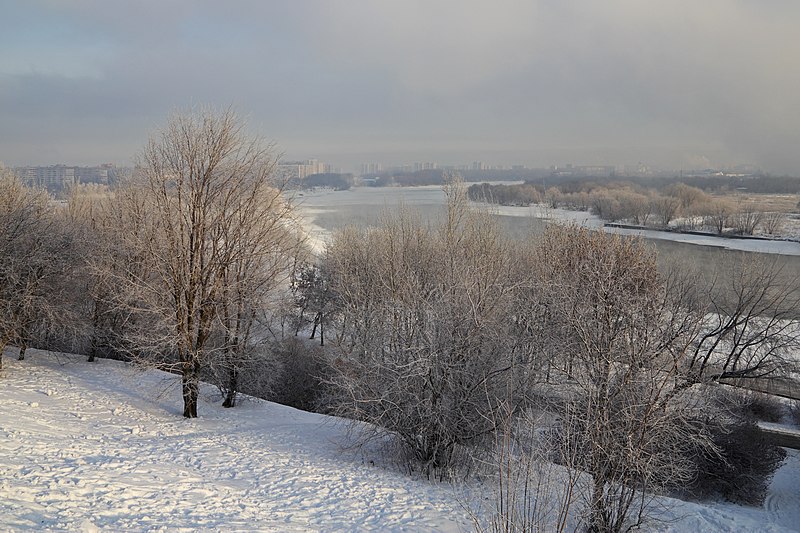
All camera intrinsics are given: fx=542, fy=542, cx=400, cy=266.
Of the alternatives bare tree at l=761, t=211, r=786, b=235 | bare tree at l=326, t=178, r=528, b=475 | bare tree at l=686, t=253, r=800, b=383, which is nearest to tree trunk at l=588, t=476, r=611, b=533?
bare tree at l=326, t=178, r=528, b=475

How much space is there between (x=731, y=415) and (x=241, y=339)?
1419 centimetres

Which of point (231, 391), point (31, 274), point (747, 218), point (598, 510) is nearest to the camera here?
point (598, 510)

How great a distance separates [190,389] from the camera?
13641 millimetres

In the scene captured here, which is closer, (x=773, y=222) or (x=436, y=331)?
(x=436, y=331)

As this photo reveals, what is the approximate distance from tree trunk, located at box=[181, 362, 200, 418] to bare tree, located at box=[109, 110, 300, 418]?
0.02 meters

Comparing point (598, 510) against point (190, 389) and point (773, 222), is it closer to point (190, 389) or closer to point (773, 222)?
point (190, 389)

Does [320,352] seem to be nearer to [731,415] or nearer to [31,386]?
[31,386]

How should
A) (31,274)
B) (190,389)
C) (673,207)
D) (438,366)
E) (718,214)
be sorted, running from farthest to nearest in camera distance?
(673,207)
(718,214)
(31,274)
(190,389)
(438,366)

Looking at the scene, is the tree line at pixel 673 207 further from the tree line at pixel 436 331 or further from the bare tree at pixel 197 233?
the bare tree at pixel 197 233

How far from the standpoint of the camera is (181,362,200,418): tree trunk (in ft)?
44.4

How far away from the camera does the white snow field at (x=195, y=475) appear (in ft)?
24.5

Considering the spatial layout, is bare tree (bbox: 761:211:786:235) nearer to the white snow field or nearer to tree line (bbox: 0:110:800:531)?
tree line (bbox: 0:110:800:531)

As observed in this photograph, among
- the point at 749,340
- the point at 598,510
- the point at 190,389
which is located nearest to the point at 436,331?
the point at 598,510

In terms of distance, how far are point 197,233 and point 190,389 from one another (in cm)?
393
